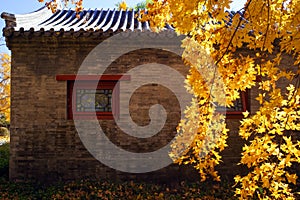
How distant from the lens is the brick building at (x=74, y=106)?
276 inches

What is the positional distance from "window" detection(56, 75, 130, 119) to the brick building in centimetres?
2

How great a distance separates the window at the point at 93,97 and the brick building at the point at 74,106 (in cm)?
2

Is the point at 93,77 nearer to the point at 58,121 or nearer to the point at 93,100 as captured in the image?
the point at 93,100

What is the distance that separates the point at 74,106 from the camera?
7.14 m

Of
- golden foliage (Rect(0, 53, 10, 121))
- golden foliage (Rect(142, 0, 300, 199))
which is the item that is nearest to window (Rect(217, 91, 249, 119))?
golden foliage (Rect(142, 0, 300, 199))

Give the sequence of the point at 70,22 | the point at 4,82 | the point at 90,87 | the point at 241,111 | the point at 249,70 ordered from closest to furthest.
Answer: the point at 249,70
the point at 90,87
the point at 241,111
the point at 70,22
the point at 4,82

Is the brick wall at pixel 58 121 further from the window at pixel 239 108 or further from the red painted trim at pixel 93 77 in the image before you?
the window at pixel 239 108

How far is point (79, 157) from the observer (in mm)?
7051

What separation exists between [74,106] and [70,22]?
7.76 ft

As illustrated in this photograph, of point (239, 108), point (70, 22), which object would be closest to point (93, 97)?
point (70, 22)

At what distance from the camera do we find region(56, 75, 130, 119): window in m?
7.12

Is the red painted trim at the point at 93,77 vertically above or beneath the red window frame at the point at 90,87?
above

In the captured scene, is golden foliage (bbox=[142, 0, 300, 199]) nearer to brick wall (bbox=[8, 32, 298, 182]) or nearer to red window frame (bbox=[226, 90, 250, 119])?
brick wall (bbox=[8, 32, 298, 182])

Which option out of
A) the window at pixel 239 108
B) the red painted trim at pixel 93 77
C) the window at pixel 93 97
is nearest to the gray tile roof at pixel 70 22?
the red painted trim at pixel 93 77
